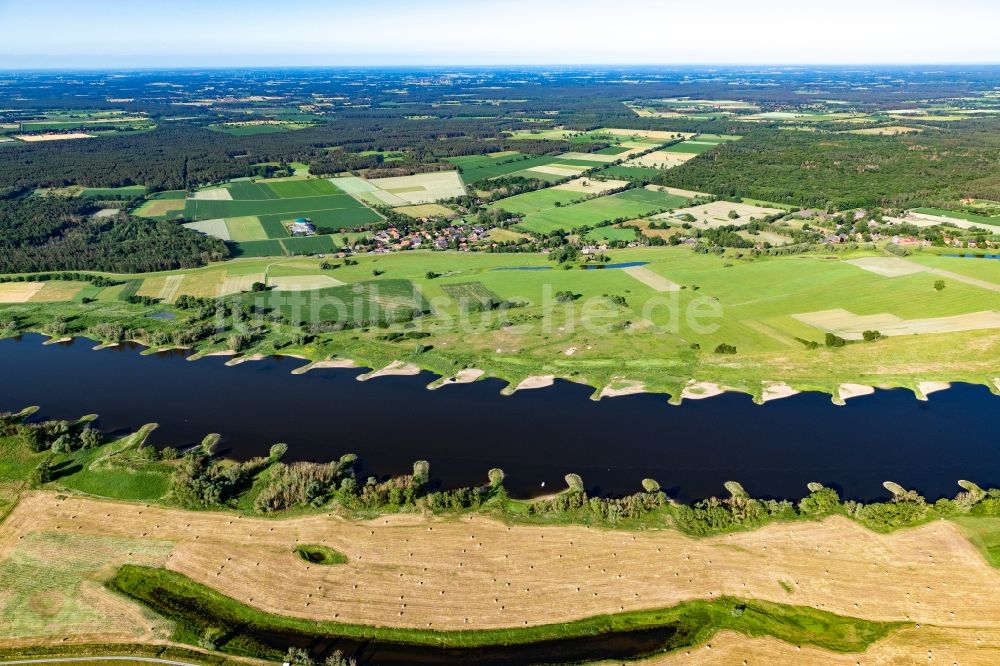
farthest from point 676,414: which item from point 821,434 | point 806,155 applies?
point 806,155

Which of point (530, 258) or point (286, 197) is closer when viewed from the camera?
point (530, 258)

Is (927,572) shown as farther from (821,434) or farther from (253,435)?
(253,435)

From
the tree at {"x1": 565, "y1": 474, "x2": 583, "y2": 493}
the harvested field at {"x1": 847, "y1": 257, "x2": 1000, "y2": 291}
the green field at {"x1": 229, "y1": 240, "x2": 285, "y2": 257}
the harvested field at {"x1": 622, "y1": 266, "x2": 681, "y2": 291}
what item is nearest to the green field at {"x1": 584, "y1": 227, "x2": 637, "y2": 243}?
the harvested field at {"x1": 622, "y1": 266, "x2": 681, "y2": 291}

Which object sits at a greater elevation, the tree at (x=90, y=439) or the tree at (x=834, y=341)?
the tree at (x=834, y=341)

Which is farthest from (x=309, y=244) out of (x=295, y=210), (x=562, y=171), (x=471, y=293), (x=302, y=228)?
(x=562, y=171)

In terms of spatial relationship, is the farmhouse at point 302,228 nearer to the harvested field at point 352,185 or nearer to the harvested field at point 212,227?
the harvested field at point 212,227

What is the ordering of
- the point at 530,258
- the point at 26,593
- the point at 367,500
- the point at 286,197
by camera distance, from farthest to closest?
the point at 286,197
the point at 530,258
the point at 367,500
the point at 26,593

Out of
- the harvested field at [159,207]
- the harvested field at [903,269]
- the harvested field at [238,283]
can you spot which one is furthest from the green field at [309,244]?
the harvested field at [903,269]
